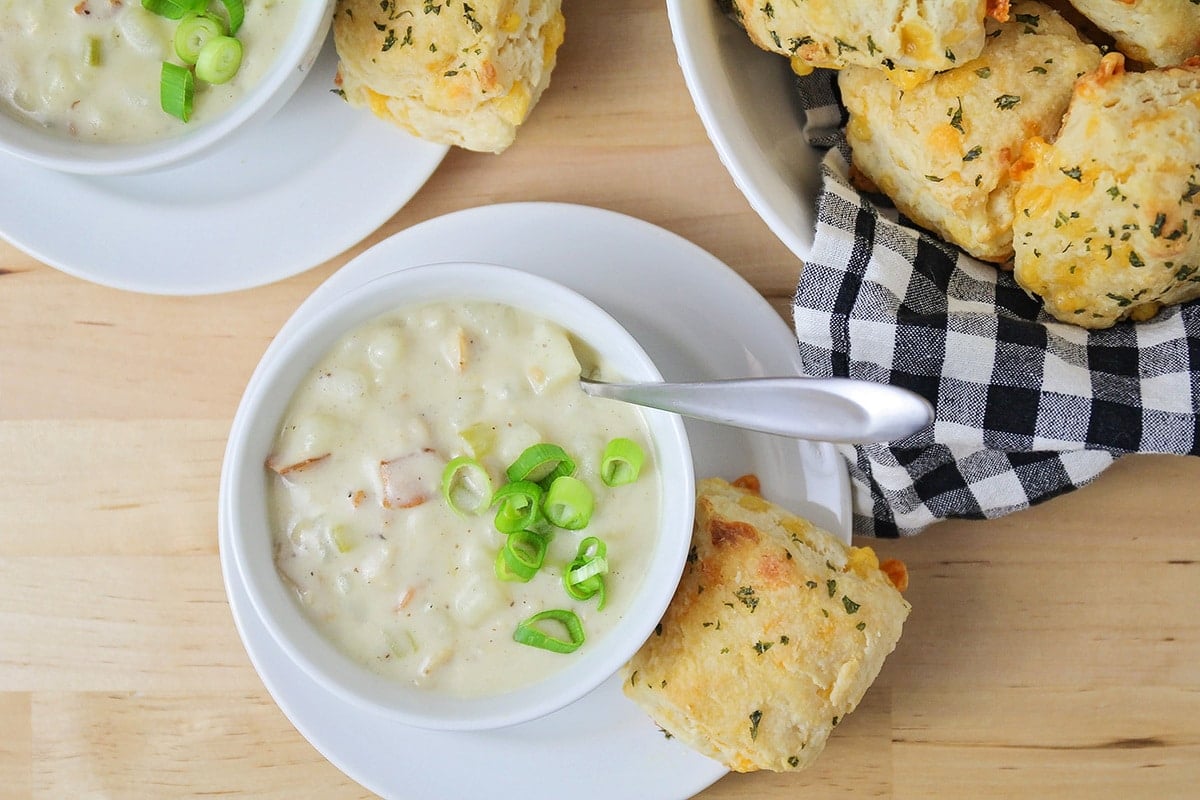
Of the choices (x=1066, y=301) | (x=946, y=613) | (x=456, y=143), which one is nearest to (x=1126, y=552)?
(x=946, y=613)

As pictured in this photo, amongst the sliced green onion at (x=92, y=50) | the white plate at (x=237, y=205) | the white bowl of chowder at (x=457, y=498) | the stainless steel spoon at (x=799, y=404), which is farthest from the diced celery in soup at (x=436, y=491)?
the sliced green onion at (x=92, y=50)

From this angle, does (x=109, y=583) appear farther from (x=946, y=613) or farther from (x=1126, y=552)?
(x=1126, y=552)

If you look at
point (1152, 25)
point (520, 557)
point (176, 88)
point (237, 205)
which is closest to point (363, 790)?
point (520, 557)

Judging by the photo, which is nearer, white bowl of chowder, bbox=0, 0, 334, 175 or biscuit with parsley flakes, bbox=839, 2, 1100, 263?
biscuit with parsley flakes, bbox=839, 2, 1100, 263

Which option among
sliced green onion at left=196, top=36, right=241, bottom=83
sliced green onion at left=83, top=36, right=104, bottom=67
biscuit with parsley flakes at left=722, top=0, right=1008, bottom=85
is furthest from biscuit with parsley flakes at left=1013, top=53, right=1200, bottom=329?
sliced green onion at left=83, top=36, right=104, bottom=67

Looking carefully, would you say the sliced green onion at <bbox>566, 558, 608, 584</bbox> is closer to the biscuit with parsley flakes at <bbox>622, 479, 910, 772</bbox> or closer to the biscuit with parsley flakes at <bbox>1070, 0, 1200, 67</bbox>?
the biscuit with parsley flakes at <bbox>622, 479, 910, 772</bbox>
